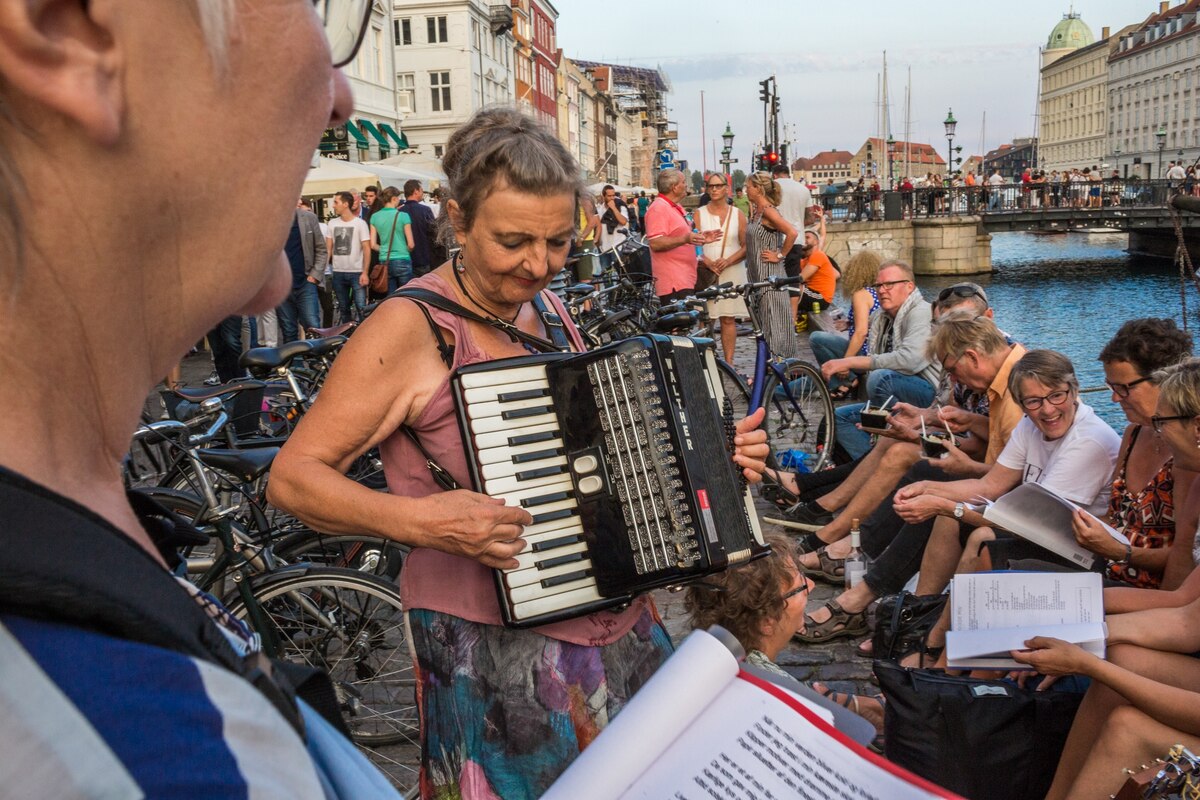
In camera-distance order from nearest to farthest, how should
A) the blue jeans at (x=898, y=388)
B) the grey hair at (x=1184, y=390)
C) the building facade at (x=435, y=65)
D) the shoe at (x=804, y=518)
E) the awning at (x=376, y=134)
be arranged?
the grey hair at (x=1184, y=390), the shoe at (x=804, y=518), the blue jeans at (x=898, y=388), the awning at (x=376, y=134), the building facade at (x=435, y=65)

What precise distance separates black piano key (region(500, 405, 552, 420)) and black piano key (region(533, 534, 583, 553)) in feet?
0.89

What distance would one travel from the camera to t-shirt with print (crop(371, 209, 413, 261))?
45.8ft

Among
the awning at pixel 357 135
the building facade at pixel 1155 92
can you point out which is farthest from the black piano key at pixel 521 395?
the building facade at pixel 1155 92

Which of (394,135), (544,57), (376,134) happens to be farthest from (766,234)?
(544,57)

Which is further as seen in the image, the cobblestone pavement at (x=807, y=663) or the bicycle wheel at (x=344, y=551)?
the bicycle wheel at (x=344, y=551)

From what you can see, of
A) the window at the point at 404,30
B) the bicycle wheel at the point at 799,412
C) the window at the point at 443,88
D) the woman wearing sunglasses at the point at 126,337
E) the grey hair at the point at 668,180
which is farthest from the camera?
the window at the point at 443,88

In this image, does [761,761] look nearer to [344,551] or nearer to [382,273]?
[344,551]

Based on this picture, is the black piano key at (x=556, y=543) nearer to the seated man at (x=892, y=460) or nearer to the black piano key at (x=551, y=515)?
the black piano key at (x=551, y=515)

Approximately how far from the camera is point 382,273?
13633mm

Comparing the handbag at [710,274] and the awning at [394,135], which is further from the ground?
the awning at [394,135]

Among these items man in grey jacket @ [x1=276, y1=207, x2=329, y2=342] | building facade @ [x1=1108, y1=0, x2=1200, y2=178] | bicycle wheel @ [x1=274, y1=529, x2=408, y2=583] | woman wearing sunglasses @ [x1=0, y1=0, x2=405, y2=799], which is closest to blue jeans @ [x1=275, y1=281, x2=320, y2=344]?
man in grey jacket @ [x1=276, y1=207, x2=329, y2=342]

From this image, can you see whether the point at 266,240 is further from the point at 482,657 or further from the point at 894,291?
the point at 894,291

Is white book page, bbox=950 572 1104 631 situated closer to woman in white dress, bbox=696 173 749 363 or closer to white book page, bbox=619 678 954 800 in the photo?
white book page, bbox=619 678 954 800

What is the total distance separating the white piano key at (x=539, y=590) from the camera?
226cm
